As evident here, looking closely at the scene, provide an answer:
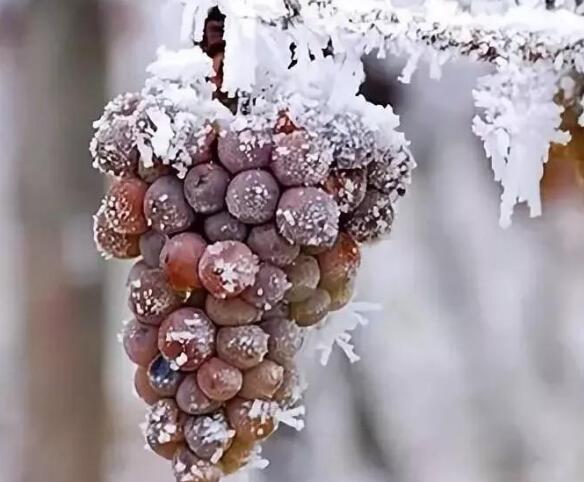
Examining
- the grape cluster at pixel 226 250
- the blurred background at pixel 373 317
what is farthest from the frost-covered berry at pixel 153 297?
the blurred background at pixel 373 317

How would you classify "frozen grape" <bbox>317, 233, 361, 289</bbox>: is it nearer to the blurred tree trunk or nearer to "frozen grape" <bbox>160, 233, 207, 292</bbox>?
"frozen grape" <bbox>160, 233, 207, 292</bbox>

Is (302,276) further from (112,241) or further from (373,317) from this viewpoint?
(373,317)

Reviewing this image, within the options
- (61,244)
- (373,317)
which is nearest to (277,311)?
(61,244)

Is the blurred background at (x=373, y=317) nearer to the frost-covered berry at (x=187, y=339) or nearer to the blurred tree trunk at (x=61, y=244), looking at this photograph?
the blurred tree trunk at (x=61, y=244)

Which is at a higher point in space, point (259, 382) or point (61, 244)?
point (61, 244)

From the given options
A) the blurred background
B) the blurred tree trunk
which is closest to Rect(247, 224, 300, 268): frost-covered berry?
the blurred background
